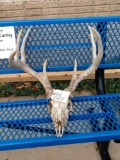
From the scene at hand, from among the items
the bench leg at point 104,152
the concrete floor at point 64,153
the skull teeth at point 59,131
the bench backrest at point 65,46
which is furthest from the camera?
the concrete floor at point 64,153

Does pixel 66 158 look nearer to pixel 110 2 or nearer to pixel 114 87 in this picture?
pixel 114 87

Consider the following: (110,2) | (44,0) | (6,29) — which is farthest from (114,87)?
(6,29)

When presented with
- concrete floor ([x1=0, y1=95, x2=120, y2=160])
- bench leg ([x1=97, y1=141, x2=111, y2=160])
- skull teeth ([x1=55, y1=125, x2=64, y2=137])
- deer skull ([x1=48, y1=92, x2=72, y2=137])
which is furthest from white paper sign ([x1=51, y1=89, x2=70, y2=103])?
concrete floor ([x1=0, y1=95, x2=120, y2=160])

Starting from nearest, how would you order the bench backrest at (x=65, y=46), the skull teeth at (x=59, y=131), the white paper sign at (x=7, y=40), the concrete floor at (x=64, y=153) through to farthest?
the skull teeth at (x=59, y=131), the white paper sign at (x=7, y=40), the bench backrest at (x=65, y=46), the concrete floor at (x=64, y=153)

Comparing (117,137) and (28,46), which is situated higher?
(28,46)

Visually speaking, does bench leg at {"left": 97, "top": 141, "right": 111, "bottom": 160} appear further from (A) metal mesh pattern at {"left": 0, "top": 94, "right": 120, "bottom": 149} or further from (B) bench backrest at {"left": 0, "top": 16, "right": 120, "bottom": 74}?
(B) bench backrest at {"left": 0, "top": 16, "right": 120, "bottom": 74}

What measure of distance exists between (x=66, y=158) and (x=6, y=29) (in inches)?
60.2

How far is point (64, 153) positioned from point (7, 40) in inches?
55.5

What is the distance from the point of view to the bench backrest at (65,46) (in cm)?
294

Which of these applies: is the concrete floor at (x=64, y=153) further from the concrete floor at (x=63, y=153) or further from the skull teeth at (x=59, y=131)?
the skull teeth at (x=59, y=131)

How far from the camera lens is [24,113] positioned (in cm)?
280

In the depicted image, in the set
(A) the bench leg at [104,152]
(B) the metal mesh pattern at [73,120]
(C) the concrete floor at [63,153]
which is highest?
(B) the metal mesh pattern at [73,120]

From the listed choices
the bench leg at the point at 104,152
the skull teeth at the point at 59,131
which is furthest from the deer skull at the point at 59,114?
the bench leg at the point at 104,152

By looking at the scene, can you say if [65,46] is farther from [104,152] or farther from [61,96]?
[104,152]
